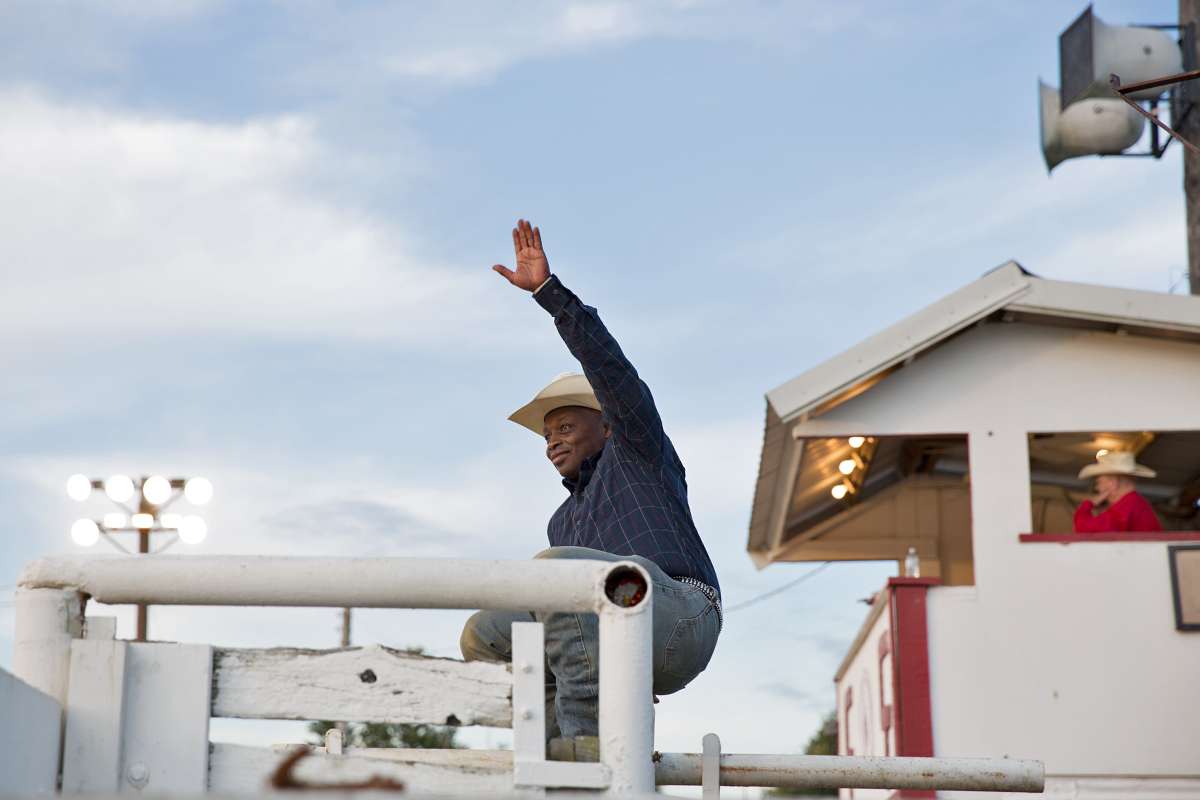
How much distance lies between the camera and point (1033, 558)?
44.3ft

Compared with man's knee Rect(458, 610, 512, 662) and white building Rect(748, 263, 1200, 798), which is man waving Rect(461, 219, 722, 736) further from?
white building Rect(748, 263, 1200, 798)

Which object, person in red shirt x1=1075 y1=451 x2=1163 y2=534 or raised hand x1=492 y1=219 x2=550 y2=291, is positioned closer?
raised hand x1=492 y1=219 x2=550 y2=291

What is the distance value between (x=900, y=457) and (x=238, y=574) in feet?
47.0

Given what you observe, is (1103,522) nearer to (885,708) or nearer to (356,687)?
(885,708)

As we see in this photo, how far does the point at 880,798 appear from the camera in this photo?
49.8 ft

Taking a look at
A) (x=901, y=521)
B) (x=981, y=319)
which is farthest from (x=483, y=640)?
(x=901, y=521)

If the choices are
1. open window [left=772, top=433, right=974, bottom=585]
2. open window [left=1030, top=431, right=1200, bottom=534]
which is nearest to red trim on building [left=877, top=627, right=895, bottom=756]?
open window [left=1030, top=431, right=1200, bottom=534]

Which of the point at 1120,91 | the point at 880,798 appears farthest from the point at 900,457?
the point at 1120,91

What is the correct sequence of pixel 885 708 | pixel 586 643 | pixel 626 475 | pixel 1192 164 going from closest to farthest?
pixel 586 643 < pixel 626 475 < pixel 885 708 < pixel 1192 164

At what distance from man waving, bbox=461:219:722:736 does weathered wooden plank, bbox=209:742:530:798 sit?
0.63 metres

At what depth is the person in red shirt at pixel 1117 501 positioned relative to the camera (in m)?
13.6

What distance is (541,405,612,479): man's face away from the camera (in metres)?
5.89

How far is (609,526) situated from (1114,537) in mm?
9042

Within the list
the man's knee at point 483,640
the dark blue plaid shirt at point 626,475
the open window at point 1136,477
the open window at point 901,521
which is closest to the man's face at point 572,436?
the dark blue plaid shirt at point 626,475
